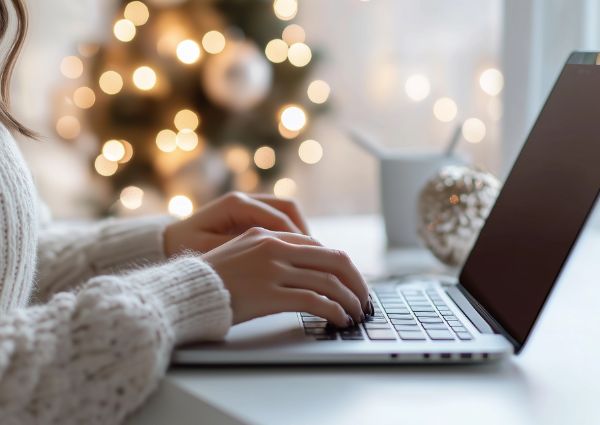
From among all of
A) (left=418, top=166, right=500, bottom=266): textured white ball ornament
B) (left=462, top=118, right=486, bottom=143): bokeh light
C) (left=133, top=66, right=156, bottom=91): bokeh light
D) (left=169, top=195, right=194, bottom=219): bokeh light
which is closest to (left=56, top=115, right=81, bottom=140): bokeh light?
(left=133, top=66, right=156, bottom=91): bokeh light

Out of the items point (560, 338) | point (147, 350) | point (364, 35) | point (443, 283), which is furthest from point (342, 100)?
point (147, 350)

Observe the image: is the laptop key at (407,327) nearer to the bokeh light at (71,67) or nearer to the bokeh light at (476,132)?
the bokeh light at (71,67)

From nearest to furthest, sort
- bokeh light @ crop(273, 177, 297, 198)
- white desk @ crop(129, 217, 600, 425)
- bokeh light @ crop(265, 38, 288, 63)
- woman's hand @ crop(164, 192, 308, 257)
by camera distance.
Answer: white desk @ crop(129, 217, 600, 425), woman's hand @ crop(164, 192, 308, 257), bokeh light @ crop(265, 38, 288, 63), bokeh light @ crop(273, 177, 297, 198)

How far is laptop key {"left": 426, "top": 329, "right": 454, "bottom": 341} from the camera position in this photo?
0.61 m

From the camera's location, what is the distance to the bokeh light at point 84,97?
7.23ft

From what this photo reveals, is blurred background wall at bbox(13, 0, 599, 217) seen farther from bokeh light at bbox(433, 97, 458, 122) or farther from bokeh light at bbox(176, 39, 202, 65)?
bokeh light at bbox(176, 39, 202, 65)

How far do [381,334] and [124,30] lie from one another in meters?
1.72

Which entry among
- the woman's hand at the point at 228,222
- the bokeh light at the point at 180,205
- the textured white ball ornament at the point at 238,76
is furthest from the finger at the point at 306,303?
the bokeh light at the point at 180,205

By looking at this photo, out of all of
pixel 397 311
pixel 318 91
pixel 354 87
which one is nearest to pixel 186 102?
pixel 318 91

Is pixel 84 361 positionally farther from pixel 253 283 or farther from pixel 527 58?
pixel 527 58

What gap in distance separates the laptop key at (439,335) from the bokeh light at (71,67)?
1.95 m

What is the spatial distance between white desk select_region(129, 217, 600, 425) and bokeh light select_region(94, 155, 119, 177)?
5.72 feet

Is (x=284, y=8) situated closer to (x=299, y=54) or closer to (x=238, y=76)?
(x=299, y=54)

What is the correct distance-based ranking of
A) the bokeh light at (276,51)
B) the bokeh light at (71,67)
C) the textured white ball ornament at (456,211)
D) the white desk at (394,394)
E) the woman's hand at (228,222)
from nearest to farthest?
the white desk at (394,394), the woman's hand at (228,222), the textured white ball ornament at (456,211), the bokeh light at (276,51), the bokeh light at (71,67)
